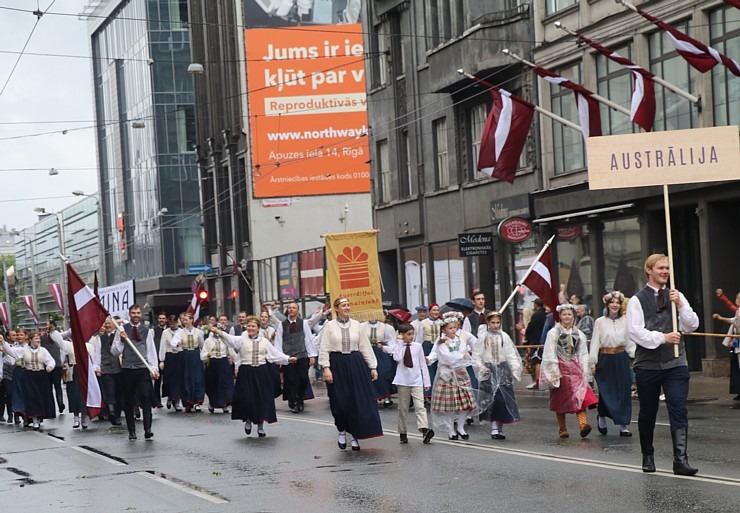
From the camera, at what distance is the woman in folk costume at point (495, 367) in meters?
16.4

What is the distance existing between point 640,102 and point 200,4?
41.3 meters

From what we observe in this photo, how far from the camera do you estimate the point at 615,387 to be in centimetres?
1577

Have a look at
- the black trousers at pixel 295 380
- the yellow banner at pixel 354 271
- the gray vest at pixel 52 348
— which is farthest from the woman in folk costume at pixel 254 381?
the gray vest at pixel 52 348

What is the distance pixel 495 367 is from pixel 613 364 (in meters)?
1.48

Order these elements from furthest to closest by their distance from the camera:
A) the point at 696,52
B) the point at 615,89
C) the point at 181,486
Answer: the point at 615,89
the point at 696,52
the point at 181,486

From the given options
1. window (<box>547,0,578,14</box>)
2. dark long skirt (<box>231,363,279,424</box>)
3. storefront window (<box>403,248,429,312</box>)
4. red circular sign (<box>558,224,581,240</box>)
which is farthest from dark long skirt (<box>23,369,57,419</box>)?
storefront window (<box>403,248,429,312</box>)

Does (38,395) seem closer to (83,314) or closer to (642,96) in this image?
(83,314)

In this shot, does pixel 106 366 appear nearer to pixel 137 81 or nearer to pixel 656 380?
pixel 656 380

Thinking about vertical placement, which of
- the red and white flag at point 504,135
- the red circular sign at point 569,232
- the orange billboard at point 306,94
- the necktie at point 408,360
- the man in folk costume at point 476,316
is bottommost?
the necktie at point 408,360

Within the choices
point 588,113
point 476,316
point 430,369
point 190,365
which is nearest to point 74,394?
point 190,365

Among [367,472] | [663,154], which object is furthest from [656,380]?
[367,472]

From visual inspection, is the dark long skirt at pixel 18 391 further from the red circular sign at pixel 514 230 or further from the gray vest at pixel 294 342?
the red circular sign at pixel 514 230

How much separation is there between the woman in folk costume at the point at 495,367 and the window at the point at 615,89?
11840 millimetres

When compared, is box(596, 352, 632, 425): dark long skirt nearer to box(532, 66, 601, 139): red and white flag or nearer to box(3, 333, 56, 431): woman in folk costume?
box(532, 66, 601, 139): red and white flag
